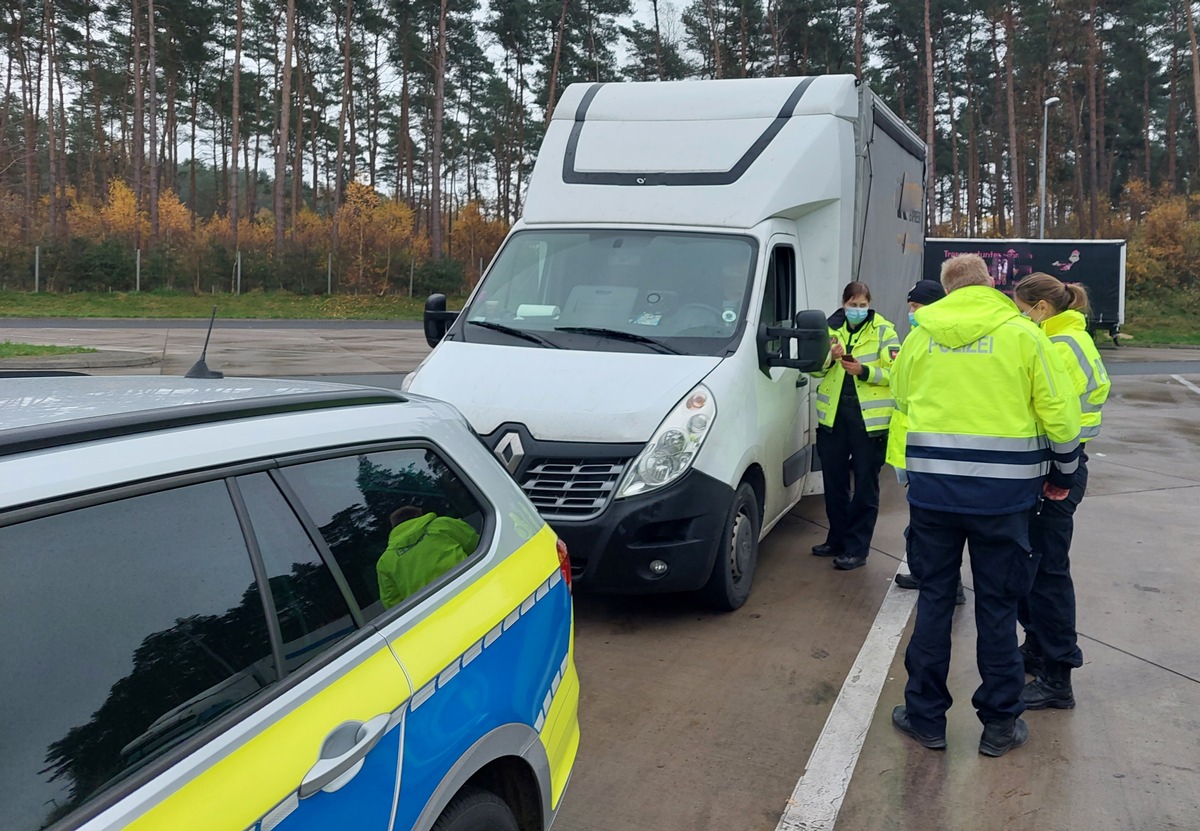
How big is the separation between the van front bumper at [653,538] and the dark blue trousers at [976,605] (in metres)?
1.28

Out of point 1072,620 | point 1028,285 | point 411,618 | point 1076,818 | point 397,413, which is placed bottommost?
point 1076,818

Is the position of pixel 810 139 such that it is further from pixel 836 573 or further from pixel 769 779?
pixel 769 779

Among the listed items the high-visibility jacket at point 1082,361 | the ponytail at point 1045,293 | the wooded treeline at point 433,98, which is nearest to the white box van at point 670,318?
the ponytail at point 1045,293

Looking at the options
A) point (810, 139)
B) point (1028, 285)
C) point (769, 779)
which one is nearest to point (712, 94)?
point (810, 139)

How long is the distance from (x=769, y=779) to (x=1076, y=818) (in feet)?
3.60

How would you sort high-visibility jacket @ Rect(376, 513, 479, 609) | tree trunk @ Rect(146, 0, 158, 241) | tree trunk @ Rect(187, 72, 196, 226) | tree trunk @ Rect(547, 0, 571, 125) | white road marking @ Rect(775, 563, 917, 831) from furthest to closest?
1. tree trunk @ Rect(187, 72, 196, 226)
2. tree trunk @ Rect(547, 0, 571, 125)
3. tree trunk @ Rect(146, 0, 158, 241)
4. white road marking @ Rect(775, 563, 917, 831)
5. high-visibility jacket @ Rect(376, 513, 479, 609)

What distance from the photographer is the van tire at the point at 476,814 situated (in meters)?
2.32

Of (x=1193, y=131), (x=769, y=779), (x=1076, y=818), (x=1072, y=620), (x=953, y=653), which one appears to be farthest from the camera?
(x=1193, y=131)

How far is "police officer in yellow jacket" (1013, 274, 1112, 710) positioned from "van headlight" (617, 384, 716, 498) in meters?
1.64

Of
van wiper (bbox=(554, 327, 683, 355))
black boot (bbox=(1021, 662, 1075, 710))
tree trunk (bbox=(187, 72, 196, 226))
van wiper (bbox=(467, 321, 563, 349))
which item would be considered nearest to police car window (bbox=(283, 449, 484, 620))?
black boot (bbox=(1021, 662, 1075, 710))

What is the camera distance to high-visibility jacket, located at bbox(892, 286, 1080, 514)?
416cm

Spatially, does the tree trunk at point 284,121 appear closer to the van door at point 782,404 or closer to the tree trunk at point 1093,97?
the tree trunk at point 1093,97

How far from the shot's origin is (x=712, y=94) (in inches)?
289

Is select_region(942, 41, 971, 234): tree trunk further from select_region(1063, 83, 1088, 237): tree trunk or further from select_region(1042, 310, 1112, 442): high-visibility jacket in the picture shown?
select_region(1042, 310, 1112, 442): high-visibility jacket
